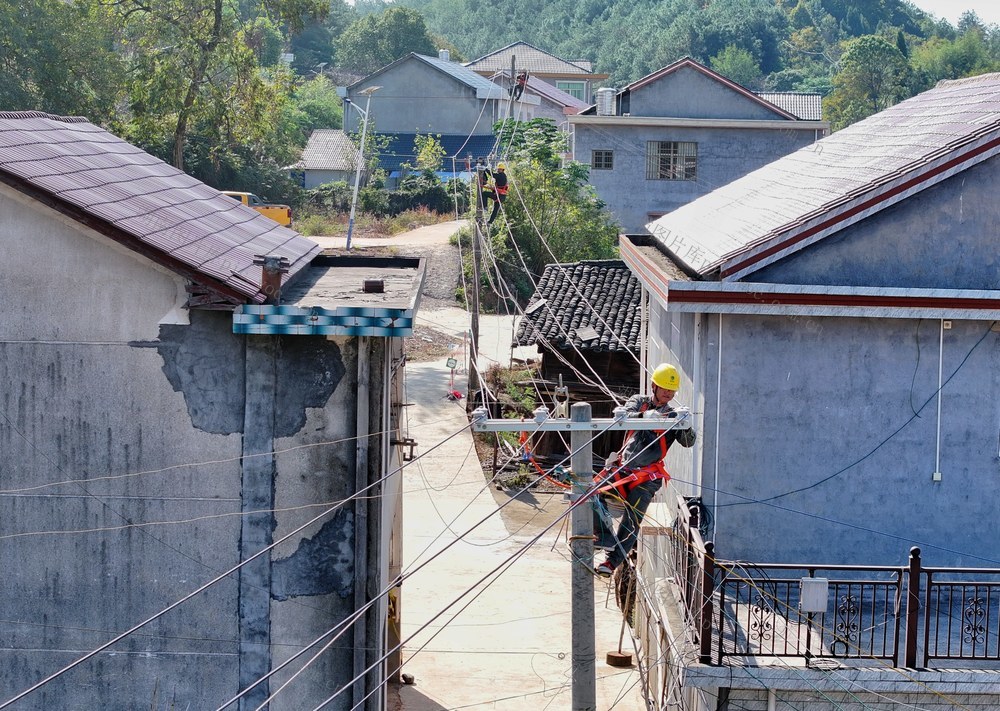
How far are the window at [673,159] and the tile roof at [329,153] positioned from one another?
56.4ft

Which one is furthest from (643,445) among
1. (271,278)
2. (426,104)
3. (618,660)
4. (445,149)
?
(426,104)

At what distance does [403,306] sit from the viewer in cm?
998

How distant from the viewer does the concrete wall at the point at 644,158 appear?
43938mm

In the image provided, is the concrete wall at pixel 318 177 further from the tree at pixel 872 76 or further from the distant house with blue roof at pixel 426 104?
the tree at pixel 872 76

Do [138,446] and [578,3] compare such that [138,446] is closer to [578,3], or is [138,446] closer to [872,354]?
A: [872,354]

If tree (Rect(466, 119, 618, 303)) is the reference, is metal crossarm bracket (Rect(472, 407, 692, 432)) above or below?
below

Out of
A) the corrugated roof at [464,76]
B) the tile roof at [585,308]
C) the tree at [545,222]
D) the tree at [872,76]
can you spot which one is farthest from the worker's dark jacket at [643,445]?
the tree at [872,76]

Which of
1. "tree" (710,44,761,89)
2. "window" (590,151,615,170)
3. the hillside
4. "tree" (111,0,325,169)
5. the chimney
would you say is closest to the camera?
the chimney

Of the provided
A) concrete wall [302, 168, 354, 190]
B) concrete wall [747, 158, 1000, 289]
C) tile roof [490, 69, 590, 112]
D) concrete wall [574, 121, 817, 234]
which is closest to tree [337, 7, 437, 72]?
tile roof [490, 69, 590, 112]

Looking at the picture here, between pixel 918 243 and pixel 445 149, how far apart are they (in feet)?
160

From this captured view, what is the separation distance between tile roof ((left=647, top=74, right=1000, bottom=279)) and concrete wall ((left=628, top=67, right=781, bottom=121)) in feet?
91.1

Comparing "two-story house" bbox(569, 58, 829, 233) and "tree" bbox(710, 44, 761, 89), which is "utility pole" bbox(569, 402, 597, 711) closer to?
"two-story house" bbox(569, 58, 829, 233)

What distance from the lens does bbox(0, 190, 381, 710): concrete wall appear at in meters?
9.68

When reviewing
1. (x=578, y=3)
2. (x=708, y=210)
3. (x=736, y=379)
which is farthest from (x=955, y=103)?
(x=578, y=3)
